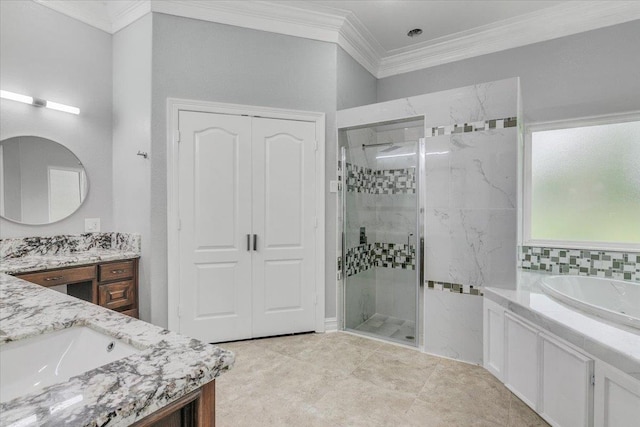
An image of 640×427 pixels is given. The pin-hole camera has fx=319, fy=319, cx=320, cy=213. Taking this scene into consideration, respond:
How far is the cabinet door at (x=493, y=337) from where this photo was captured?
2258mm

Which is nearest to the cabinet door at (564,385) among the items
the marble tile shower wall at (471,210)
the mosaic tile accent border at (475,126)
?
the marble tile shower wall at (471,210)

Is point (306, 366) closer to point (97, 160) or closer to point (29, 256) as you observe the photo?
point (29, 256)

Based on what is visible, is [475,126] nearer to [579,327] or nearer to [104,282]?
[579,327]

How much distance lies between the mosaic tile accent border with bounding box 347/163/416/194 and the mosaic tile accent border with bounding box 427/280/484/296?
831 millimetres

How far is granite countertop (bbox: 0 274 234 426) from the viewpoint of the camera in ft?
1.78

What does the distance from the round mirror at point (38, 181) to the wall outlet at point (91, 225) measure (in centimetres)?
15

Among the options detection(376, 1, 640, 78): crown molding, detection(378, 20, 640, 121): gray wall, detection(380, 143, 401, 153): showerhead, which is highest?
detection(376, 1, 640, 78): crown molding

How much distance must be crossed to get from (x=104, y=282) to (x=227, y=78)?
2.08m

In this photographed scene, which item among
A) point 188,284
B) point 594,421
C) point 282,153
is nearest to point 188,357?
point 594,421

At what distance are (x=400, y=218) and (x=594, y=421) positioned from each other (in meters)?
1.89

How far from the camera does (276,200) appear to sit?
3072mm

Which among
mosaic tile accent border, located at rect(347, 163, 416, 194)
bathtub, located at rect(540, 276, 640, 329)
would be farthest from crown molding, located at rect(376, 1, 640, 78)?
bathtub, located at rect(540, 276, 640, 329)

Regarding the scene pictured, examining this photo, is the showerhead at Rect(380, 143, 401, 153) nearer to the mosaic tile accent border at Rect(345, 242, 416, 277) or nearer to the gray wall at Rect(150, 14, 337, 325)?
the gray wall at Rect(150, 14, 337, 325)

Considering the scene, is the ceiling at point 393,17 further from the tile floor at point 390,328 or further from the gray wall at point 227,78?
the tile floor at point 390,328
